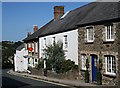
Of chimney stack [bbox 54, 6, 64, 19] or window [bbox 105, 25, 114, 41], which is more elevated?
chimney stack [bbox 54, 6, 64, 19]

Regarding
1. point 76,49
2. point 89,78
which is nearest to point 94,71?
point 89,78

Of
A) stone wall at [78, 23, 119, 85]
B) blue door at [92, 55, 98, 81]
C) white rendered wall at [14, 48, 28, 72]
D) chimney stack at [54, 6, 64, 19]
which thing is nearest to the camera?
stone wall at [78, 23, 119, 85]

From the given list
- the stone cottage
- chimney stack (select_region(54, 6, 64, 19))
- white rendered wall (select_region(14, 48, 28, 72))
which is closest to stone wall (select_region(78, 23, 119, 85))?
the stone cottage

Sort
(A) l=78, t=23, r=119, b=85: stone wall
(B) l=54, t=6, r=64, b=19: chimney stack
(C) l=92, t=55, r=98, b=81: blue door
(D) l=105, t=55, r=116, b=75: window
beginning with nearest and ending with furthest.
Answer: (A) l=78, t=23, r=119, b=85: stone wall
(D) l=105, t=55, r=116, b=75: window
(C) l=92, t=55, r=98, b=81: blue door
(B) l=54, t=6, r=64, b=19: chimney stack

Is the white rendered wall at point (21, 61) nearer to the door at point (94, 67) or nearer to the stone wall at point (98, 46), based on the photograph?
the stone wall at point (98, 46)

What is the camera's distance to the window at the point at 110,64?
730 inches

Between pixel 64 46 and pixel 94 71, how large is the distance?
861 cm

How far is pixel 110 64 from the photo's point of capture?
62.1 ft

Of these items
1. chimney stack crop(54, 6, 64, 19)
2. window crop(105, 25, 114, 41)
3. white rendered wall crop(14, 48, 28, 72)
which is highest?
chimney stack crop(54, 6, 64, 19)

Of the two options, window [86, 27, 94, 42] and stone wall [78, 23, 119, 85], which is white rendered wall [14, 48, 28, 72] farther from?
window [86, 27, 94, 42]

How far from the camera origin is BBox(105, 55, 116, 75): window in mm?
18531

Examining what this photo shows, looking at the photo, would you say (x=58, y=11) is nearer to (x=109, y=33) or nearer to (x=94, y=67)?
(x=94, y=67)

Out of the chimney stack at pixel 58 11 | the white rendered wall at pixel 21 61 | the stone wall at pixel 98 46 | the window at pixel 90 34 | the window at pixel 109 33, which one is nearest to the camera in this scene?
the stone wall at pixel 98 46

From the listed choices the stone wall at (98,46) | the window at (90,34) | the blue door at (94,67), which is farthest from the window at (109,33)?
the blue door at (94,67)
